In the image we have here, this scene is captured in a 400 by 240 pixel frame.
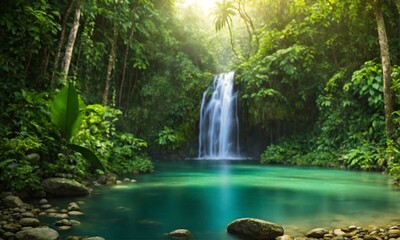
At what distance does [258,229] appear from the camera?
162 inches

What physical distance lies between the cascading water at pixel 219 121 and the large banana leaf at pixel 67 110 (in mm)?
12974

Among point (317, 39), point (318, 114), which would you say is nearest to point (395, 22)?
point (317, 39)

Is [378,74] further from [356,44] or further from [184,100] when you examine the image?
[184,100]

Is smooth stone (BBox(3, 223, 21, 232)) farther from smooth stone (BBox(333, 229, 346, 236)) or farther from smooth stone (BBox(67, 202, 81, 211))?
smooth stone (BBox(333, 229, 346, 236))

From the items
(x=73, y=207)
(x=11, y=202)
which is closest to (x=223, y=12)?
(x=73, y=207)

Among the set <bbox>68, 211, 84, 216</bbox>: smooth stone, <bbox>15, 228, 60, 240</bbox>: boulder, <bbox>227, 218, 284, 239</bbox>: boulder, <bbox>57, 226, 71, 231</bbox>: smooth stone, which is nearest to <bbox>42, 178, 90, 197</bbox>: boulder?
<bbox>68, 211, 84, 216</bbox>: smooth stone

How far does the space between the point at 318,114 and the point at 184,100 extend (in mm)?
7116

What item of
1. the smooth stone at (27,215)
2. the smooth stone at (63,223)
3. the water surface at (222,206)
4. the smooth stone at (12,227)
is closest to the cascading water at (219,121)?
the water surface at (222,206)

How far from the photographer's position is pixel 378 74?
13039 millimetres

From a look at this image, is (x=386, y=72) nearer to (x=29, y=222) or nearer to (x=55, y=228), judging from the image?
(x=55, y=228)

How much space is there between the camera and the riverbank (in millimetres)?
3891

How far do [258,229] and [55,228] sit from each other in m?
2.47

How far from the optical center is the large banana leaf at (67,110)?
643 centimetres

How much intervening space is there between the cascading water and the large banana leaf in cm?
1297
